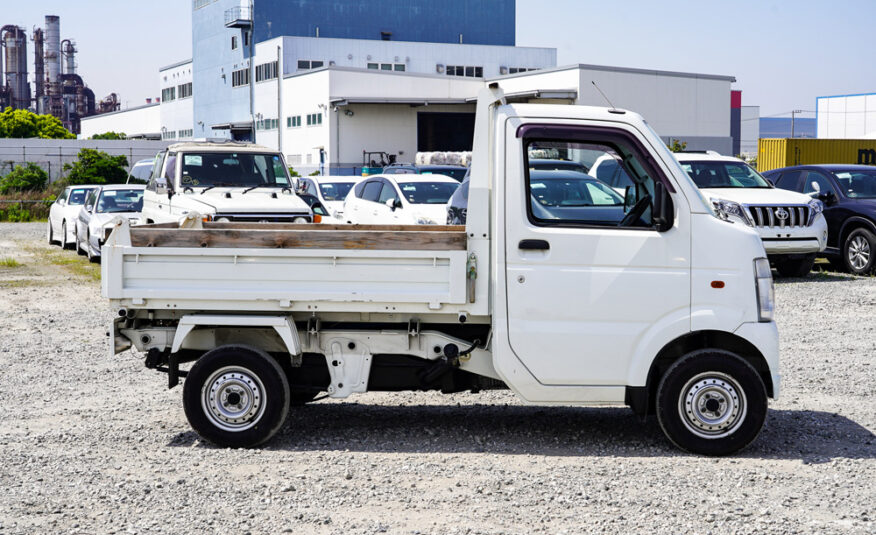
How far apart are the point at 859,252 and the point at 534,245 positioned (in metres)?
12.9

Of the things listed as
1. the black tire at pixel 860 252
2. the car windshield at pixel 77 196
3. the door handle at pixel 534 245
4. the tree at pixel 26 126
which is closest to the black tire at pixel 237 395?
the door handle at pixel 534 245

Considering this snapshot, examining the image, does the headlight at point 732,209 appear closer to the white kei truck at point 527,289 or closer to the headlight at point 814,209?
the headlight at point 814,209

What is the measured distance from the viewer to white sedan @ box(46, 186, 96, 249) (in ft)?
79.5

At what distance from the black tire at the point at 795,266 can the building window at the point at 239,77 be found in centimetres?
6016

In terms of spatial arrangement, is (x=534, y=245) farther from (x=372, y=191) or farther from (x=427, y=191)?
(x=372, y=191)

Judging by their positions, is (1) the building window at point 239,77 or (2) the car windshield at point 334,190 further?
(1) the building window at point 239,77

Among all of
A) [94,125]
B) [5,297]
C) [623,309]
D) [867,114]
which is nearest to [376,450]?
[623,309]

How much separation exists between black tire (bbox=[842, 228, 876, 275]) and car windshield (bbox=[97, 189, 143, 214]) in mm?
13934

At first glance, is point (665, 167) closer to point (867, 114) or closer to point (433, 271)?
point (433, 271)

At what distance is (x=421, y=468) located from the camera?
645 centimetres

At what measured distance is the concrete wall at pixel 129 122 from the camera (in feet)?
332

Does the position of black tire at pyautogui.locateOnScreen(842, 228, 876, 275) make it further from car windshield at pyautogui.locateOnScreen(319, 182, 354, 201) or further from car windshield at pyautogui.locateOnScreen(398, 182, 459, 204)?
car windshield at pyautogui.locateOnScreen(319, 182, 354, 201)

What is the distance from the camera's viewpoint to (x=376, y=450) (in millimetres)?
6926

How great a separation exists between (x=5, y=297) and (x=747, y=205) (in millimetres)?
11726
